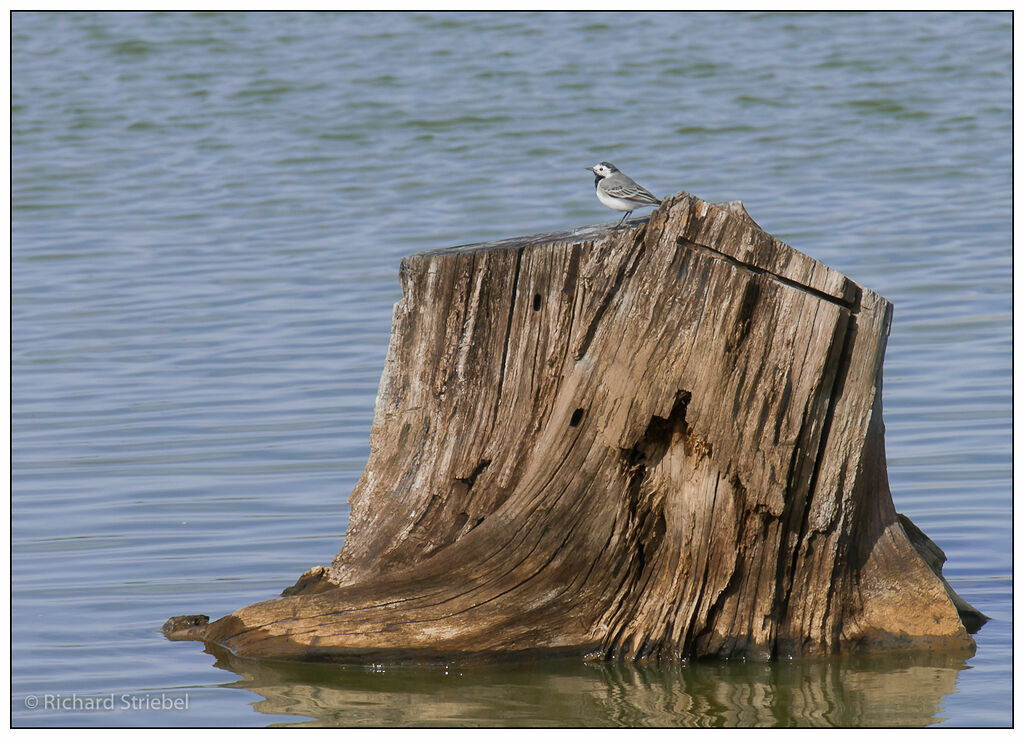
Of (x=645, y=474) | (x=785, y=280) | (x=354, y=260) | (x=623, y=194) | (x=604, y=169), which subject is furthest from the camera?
(x=354, y=260)

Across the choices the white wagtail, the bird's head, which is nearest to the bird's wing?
the white wagtail

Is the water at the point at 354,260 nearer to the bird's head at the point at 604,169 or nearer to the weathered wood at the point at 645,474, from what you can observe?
the weathered wood at the point at 645,474

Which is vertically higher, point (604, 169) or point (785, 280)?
point (604, 169)

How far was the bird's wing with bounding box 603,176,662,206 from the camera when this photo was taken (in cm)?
768

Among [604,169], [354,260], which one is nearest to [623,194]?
[604,169]

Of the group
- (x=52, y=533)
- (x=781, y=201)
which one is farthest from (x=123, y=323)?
(x=781, y=201)

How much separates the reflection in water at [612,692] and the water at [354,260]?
16 millimetres

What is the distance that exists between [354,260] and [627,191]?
6303 mm

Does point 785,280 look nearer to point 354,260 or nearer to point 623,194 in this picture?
point 623,194

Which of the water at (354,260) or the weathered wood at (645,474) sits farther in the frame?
the water at (354,260)

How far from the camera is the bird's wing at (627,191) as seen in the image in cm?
768

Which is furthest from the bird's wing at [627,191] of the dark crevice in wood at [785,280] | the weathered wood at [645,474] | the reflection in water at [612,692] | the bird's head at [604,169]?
the reflection in water at [612,692]

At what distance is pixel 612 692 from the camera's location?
207 inches

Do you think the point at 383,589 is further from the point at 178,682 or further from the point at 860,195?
the point at 860,195
